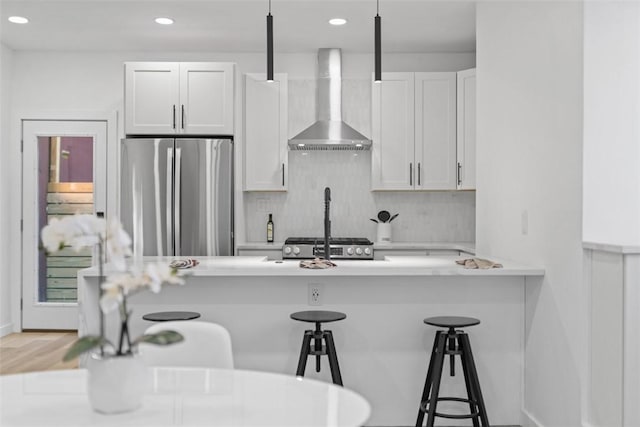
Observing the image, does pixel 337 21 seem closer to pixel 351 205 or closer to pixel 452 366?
pixel 351 205

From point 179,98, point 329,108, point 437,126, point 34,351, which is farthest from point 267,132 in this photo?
point 34,351

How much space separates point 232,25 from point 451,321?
3.07 m

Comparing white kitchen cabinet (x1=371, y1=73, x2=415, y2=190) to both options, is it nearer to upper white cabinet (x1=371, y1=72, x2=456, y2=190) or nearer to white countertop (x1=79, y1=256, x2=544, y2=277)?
upper white cabinet (x1=371, y1=72, x2=456, y2=190)

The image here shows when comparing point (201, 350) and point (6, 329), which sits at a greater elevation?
point (201, 350)

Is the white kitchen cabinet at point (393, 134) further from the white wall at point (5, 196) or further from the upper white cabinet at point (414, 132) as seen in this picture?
the white wall at point (5, 196)

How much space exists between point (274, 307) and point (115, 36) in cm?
312

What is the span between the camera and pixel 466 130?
220 inches

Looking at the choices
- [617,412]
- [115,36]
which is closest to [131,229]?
[115,36]

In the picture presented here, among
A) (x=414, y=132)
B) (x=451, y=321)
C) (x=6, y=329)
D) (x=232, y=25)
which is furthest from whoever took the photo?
(x=6, y=329)

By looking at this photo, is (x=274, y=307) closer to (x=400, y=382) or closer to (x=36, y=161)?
(x=400, y=382)

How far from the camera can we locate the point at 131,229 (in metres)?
5.29

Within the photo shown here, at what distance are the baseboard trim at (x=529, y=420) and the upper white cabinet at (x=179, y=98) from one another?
125 inches

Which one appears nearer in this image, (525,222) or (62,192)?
(525,222)

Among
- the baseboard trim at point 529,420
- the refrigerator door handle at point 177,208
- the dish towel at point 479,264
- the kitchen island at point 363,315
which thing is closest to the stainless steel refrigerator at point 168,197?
the refrigerator door handle at point 177,208
